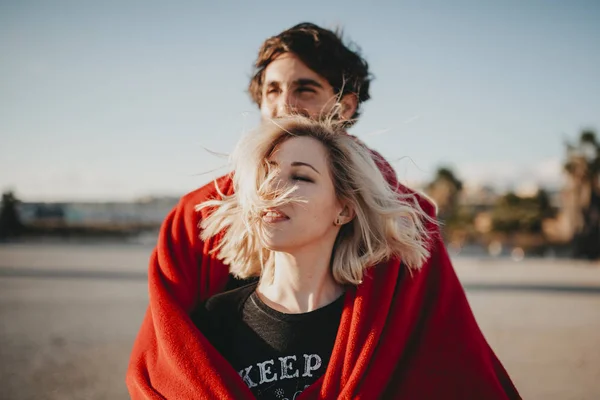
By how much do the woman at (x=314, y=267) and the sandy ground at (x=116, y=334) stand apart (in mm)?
3803

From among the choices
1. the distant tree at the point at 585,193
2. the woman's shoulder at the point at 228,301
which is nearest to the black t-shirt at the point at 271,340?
the woman's shoulder at the point at 228,301

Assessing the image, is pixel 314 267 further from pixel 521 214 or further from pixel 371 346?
pixel 521 214

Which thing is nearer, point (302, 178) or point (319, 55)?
point (302, 178)

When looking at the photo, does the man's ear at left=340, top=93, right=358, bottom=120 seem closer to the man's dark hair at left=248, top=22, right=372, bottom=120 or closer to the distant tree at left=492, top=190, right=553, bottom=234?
the man's dark hair at left=248, top=22, right=372, bottom=120

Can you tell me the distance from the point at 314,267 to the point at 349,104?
1195 millimetres

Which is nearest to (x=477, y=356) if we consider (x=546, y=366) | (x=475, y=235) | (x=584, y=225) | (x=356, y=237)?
(x=356, y=237)

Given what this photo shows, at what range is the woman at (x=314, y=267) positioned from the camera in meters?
2.06

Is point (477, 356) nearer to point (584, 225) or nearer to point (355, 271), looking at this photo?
point (355, 271)

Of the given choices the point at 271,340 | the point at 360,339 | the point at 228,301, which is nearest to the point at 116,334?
the point at 228,301

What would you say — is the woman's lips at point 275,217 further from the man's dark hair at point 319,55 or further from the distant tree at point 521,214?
the distant tree at point 521,214

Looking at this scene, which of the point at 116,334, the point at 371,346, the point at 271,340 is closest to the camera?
the point at 371,346

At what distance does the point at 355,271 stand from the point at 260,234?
0.46 metres

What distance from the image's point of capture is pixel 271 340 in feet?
6.98

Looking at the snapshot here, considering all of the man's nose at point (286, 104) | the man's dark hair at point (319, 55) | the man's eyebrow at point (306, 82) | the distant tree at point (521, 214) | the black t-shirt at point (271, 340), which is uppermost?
the man's dark hair at point (319, 55)
